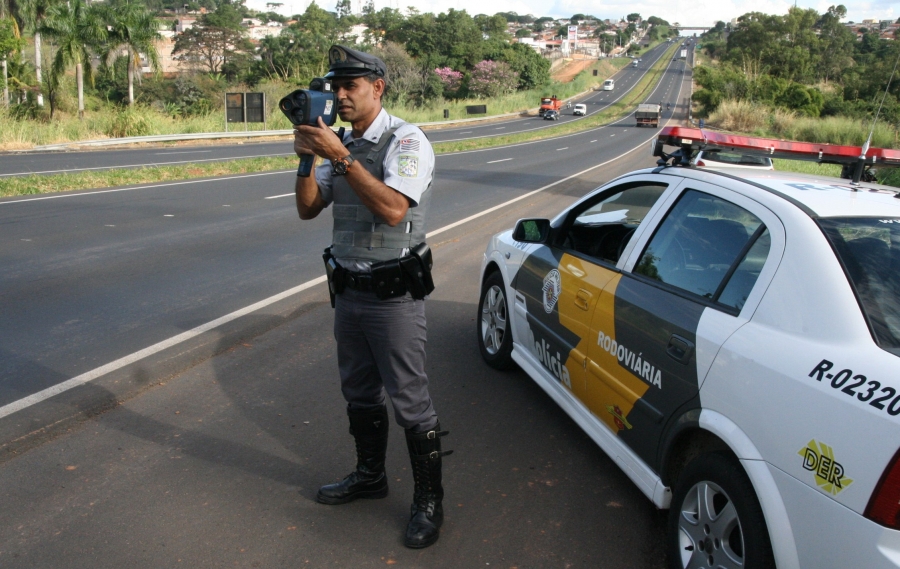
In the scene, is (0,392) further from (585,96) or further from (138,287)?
(585,96)

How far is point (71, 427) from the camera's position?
4.17 meters

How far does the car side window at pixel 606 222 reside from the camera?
4.15 m

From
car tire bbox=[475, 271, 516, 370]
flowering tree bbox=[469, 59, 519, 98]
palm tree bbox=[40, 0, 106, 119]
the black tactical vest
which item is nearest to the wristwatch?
the black tactical vest

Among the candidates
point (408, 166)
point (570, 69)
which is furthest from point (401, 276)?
point (570, 69)

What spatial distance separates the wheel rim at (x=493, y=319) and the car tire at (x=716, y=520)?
2.36 meters

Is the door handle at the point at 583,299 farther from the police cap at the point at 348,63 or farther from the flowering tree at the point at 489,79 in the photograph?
the flowering tree at the point at 489,79

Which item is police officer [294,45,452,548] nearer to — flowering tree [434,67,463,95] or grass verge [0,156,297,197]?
grass verge [0,156,297,197]

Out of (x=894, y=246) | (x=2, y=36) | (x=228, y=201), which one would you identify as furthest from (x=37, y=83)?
(x=894, y=246)

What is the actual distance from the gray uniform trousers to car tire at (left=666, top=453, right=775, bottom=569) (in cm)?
107

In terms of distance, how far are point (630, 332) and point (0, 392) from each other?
3.76 metres

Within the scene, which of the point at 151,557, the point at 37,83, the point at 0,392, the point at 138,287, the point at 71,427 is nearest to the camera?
the point at 151,557

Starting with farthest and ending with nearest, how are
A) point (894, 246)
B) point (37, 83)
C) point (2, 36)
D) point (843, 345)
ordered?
point (37, 83) < point (2, 36) < point (894, 246) < point (843, 345)

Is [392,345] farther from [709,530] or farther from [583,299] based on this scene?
[709,530]

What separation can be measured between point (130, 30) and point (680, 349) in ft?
130
